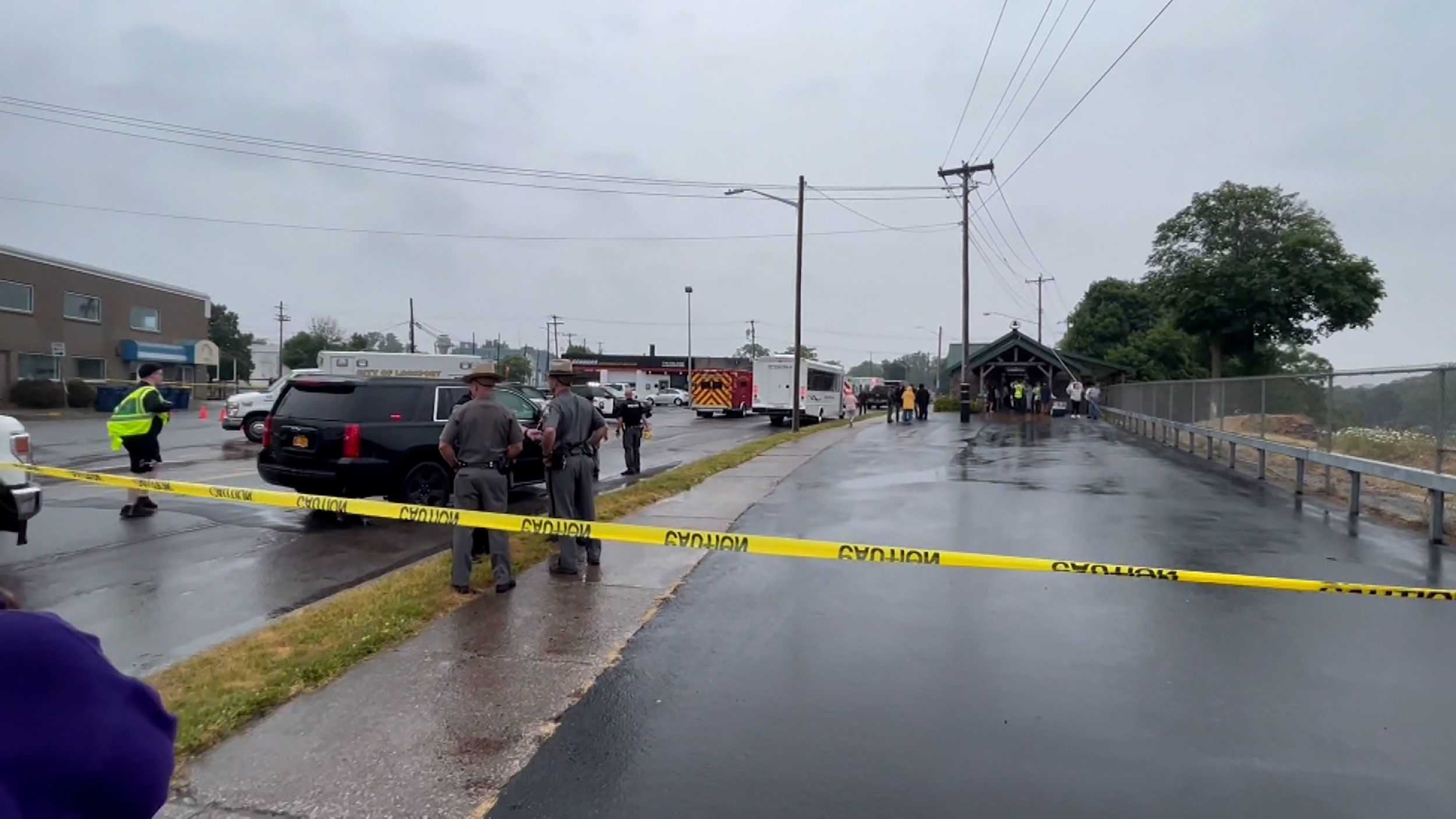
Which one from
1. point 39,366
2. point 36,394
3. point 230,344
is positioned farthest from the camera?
point 230,344

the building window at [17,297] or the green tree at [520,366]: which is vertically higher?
the building window at [17,297]

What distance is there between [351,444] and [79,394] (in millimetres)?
35184

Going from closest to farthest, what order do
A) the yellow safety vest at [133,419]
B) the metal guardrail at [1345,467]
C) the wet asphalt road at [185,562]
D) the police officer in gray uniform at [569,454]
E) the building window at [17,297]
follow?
1. the wet asphalt road at [185,562]
2. the police officer in gray uniform at [569,454]
3. the metal guardrail at [1345,467]
4. the yellow safety vest at [133,419]
5. the building window at [17,297]

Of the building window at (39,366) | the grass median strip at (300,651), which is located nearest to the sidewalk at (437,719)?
the grass median strip at (300,651)

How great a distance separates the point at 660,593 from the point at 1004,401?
46.8m

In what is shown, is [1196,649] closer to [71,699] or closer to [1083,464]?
[71,699]

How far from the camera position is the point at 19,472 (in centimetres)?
768

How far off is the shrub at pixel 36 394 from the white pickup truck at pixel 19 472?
34.0 meters

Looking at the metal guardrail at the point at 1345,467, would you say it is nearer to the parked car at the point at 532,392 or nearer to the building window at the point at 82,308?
the parked car at the point at 532,392

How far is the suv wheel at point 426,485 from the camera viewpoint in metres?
A: 10.7

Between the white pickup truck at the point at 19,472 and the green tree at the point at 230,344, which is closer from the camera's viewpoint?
the white pickup truck at the point at 19,472

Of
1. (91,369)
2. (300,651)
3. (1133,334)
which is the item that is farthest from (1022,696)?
(1133,334)

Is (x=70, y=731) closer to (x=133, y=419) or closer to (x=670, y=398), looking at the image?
(x=133, y=419)

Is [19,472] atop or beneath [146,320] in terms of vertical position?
beneath
